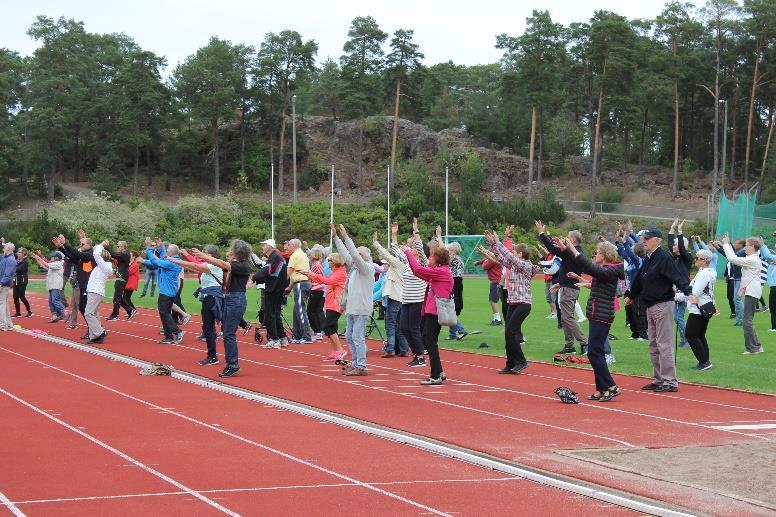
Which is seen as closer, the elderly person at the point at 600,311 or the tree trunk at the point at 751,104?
the elderly person at the point at 600,311

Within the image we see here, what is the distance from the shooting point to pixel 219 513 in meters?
7.34

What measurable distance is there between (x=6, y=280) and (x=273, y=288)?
7.73 metres

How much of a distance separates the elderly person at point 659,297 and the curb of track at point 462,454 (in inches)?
187

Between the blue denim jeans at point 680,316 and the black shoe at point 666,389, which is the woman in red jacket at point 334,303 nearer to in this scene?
the black shoe at point 666,389

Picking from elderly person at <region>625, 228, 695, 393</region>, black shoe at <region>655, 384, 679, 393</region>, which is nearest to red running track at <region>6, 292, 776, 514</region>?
black shoe at <region>655, 384, 679, 393</region>

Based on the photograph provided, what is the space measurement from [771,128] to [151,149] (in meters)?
51.7

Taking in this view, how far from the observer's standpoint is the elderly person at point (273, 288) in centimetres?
1934

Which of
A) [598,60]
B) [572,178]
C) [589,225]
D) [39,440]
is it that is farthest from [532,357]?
[572,178]

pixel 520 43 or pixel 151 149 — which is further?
pixel 151 149

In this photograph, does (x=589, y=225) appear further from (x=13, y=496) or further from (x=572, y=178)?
(x=13, y=496)

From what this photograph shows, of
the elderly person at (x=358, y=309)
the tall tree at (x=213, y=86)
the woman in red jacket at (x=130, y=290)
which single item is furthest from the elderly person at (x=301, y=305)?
the tall tree at (x=213, y=86)

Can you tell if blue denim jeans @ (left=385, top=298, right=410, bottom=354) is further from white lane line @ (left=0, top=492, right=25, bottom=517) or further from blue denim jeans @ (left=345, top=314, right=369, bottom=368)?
white lane line @ (left=0, top=492, right=25, bottom=517)

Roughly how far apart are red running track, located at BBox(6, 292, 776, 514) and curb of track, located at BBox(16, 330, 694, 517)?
0.18 m

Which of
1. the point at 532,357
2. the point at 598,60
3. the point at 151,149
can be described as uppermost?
the point at 598,60
